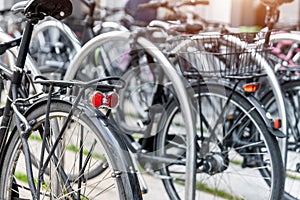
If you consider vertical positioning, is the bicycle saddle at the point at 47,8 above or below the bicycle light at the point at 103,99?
above

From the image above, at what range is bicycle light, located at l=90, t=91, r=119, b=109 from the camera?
2.33 m

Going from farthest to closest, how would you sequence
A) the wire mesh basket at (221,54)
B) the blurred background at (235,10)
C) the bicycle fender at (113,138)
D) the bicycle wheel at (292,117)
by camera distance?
the blurred background at (235,10) → the bicycle wheel at (292,117) → the wire mesh basket at (221,54) → the bicycle fender at (113,138)

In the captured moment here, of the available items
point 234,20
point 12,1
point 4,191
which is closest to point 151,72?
point 4,191

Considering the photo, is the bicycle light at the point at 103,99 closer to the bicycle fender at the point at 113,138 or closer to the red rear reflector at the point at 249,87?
the bicycle fender at the point at 113,138

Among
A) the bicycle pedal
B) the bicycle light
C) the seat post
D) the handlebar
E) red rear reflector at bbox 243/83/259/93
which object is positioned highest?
the handlebar

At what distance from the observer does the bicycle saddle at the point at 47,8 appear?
8.45 ft

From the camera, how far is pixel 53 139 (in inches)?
103

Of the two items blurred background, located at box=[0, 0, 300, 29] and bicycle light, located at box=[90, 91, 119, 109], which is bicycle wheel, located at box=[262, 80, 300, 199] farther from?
blurred background, located at box=[0, 0, 300, 29]

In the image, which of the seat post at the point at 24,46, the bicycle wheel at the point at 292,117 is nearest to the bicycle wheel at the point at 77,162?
the seat post at the point at 24,46

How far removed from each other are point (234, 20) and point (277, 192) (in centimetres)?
554

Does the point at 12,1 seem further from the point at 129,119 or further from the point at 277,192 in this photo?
the point at 277,192

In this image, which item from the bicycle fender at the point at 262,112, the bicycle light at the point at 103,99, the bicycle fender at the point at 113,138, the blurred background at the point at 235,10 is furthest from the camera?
the blurred background at the point at 235,10

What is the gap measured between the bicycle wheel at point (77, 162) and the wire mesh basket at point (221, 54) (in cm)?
82

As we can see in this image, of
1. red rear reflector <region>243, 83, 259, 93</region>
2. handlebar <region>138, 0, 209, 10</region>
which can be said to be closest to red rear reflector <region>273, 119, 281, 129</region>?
red rear reflector <region>243, 83, 259, 93</region>
